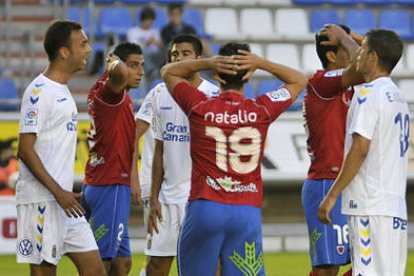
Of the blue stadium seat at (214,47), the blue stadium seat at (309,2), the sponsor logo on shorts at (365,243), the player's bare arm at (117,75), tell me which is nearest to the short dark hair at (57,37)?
the player's bare arm at (117,75)

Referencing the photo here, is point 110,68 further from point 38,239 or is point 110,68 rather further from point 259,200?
point 259,200

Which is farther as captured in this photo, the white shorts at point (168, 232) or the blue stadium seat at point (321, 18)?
the blue stadium seat at point (321, 18)

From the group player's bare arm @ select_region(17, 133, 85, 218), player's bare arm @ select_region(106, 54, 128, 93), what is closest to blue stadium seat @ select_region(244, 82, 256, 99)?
player's bare arm @ select_region(106, 54, 128, 93)

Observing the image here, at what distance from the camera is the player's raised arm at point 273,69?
7121 mm

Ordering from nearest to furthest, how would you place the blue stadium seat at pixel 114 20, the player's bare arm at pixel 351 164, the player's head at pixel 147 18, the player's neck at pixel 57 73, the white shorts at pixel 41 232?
the player's bare arm at pixel 351 164
the white shorts at pixel 41 232
the player's neck at pixel 57 73
the player's head at pixel 147 18
the blue stadium seat at pixel 114 20

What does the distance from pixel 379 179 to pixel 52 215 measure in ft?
7.49

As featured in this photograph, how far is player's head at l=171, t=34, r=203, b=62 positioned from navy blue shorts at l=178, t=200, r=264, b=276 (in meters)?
2.78

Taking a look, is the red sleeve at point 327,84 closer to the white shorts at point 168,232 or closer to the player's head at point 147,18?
the white shorts at point 168,232

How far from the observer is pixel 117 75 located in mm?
9117

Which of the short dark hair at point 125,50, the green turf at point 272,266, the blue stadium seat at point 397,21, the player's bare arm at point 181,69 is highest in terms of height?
the player's bare arm at point 181,69

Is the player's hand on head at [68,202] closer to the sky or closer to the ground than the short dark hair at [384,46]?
closer to the ground

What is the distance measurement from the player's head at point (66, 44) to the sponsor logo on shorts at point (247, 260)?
6.90 ft

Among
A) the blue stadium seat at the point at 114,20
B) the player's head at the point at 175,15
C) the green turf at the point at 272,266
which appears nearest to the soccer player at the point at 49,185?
the green turf at the point at 272,266

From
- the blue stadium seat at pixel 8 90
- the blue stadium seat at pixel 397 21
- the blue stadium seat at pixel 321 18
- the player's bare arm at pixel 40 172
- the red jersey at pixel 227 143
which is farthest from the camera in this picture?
the blue stadium seat at pixel 397 21
